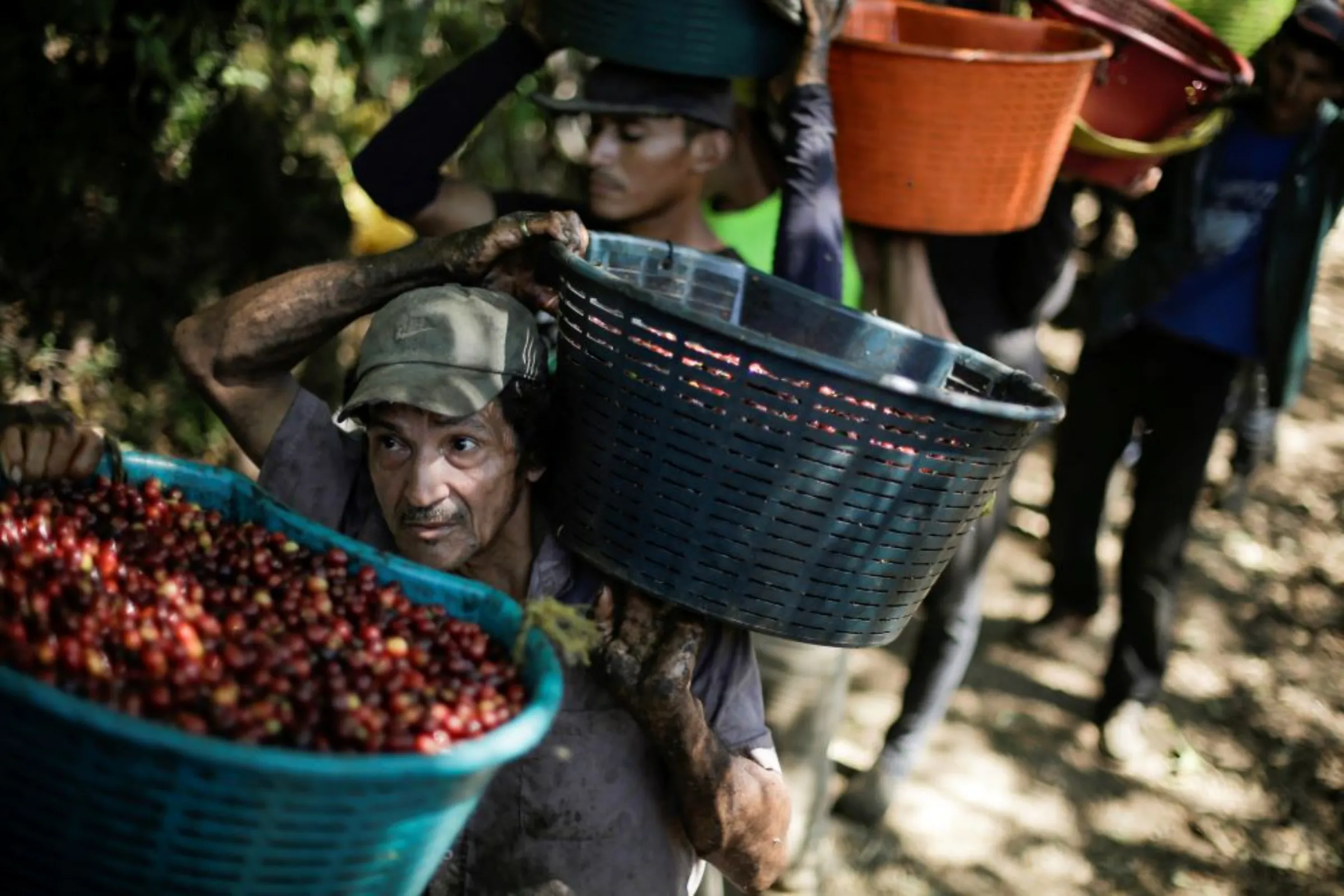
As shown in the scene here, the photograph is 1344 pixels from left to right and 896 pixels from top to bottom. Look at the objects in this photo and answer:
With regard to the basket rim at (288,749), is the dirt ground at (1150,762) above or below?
below

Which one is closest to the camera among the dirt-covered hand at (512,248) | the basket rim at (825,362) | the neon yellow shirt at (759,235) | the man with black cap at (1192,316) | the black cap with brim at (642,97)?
the basket rim at (825,362)

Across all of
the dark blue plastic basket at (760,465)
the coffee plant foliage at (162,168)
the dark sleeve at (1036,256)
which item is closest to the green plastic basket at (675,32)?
the coffee plant foliage at (162,168)

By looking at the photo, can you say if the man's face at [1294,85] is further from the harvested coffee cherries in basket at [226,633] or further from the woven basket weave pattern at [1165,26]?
the harvested coffee cherries in basket at [226,633]

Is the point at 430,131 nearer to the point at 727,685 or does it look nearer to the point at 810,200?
the point at 810,200

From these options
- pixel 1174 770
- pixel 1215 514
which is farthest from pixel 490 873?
pixel 1215 514

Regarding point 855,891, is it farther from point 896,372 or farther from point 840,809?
point 896,372

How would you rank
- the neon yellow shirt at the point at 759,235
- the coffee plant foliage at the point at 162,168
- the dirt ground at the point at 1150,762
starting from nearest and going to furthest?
the neon yellow shirt at the point at 759,235, the coffee plant foliage at the point at 162,168, the dirt ground at the point at 1150,762

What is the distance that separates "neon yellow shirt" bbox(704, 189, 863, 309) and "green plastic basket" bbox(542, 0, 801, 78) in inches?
24.0

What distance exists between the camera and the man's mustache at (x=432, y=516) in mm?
2352

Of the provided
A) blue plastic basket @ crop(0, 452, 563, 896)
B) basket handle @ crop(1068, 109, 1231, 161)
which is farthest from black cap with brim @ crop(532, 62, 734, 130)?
blue plastic basket @ crop(0, 452, 563, 896)

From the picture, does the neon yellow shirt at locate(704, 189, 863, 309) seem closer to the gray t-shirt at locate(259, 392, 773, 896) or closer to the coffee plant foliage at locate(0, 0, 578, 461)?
the coffee plant foliage at locate(0, 0, 578, 461)

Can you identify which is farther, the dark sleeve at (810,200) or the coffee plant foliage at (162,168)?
the coffee plant foliage at (162,168)

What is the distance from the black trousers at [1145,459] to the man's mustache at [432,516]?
136 inches

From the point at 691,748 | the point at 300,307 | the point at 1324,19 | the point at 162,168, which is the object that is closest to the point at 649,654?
the point at 691,748
